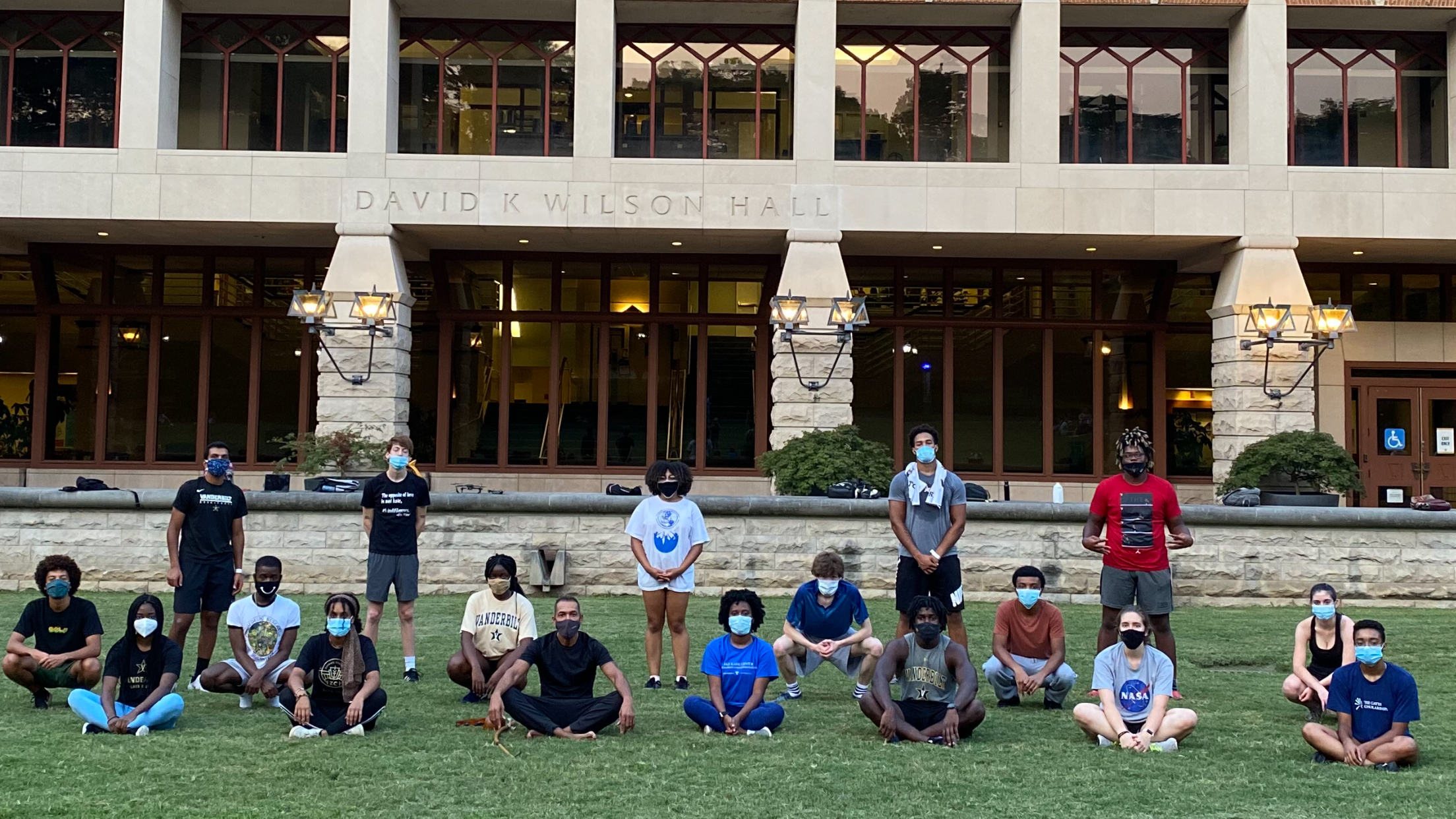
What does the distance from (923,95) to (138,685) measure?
1729 cm

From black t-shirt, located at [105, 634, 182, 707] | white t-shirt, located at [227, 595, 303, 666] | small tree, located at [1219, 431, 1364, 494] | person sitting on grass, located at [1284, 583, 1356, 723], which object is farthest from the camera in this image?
small tree, located at [1219, 431, 1364, 494]

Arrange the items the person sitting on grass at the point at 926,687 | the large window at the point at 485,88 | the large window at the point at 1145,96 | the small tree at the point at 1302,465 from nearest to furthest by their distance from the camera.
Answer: the person sitting on grass at the point at 926,687 → the small tree at the point at 1302,465 → the large window at the point at 1145,96 → the large window at the point at 485,88

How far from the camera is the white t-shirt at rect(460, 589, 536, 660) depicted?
908 cm

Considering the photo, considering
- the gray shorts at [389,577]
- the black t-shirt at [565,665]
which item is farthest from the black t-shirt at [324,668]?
the gray shorts at [389,577]

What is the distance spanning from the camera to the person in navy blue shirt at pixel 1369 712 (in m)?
7.47

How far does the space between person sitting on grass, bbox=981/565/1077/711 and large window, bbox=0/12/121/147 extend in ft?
60.1

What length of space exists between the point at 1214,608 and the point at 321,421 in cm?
1369

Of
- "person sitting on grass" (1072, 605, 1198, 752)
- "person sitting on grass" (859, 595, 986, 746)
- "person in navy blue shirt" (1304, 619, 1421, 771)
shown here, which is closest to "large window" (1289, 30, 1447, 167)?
"person in navy blue shirt" (1304, 619, 1421, 771)

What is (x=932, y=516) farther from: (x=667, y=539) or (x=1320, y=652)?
(x=1320, y=652)

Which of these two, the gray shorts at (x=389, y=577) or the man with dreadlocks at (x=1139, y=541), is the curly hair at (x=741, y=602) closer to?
the man with dreadlocks at (x=1139, y=541)

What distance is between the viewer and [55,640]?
30.1 ft

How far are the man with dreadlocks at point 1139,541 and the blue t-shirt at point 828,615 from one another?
70.4 inches

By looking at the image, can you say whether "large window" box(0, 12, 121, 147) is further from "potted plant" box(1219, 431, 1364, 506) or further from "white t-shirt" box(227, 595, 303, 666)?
"potted plant" box(1219, 431, 1364, 506)

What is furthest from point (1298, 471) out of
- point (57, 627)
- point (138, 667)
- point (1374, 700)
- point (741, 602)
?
point (57, 627)
